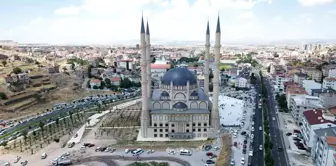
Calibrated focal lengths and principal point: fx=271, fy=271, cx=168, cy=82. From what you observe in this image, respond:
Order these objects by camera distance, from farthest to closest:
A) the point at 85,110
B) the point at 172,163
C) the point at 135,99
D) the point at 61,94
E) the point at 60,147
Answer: the point at 61,94
the point at 135,99
the point at 85,110
the point at 60,147
the point at 172,163

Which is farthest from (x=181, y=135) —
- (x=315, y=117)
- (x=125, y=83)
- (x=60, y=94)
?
(x=125, y=83)

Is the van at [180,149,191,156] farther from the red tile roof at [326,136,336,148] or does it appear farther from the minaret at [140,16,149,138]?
the red tile roof at [326,136,336,148]

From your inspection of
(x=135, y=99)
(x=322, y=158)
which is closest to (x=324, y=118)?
(x=322, y=158)

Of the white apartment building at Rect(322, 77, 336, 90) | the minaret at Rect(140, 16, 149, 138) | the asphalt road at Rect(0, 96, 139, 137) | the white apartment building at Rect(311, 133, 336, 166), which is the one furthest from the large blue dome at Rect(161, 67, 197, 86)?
the white apartment building at Rect(322, 77, 336, 90)

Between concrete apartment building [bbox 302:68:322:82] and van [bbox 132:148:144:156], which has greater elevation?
concrete apartment building [bbox 302:68:322:82]

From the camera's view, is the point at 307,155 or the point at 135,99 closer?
the point at 307,155

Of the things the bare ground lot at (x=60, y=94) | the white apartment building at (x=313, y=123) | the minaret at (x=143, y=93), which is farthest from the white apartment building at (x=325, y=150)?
the bare ground lot at (x=60, y=94)

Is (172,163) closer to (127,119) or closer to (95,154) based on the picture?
(95,154)
